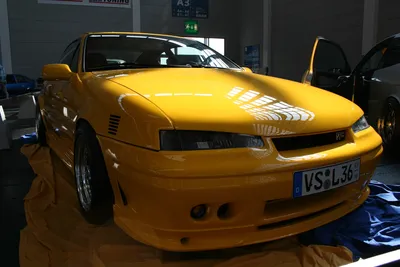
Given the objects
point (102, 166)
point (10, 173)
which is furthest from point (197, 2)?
point (102, 166)

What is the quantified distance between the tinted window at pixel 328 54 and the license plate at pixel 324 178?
107 inches

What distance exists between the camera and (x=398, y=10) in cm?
895

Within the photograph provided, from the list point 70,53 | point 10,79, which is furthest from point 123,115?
A: point 10,79

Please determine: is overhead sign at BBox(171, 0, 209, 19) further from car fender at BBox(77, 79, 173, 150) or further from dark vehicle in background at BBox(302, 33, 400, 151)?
car fender at BBox(77, 79, 173, 150)

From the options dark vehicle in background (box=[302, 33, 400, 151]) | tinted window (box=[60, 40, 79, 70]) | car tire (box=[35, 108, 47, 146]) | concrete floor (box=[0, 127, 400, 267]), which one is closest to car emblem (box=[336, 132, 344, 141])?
concrete floor (box=[0, 127, 400, 267])

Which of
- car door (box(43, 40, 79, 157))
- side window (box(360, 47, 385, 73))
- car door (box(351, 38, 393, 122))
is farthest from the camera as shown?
side window (box(360, 47, 385, 73))

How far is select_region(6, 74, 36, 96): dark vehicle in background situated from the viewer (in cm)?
1222

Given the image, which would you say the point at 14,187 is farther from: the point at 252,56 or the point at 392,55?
the point at 252,56

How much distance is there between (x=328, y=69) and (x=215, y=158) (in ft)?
11.3

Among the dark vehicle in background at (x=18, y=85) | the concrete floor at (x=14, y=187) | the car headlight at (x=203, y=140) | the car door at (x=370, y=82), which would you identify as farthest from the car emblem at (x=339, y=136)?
the dark vehicle in background at (x=18, y=85)

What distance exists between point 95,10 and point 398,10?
36.2ft

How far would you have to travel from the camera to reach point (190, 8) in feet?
52.8

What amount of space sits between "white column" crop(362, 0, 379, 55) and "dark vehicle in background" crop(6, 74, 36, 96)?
10.8 meters

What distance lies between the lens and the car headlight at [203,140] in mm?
1421
